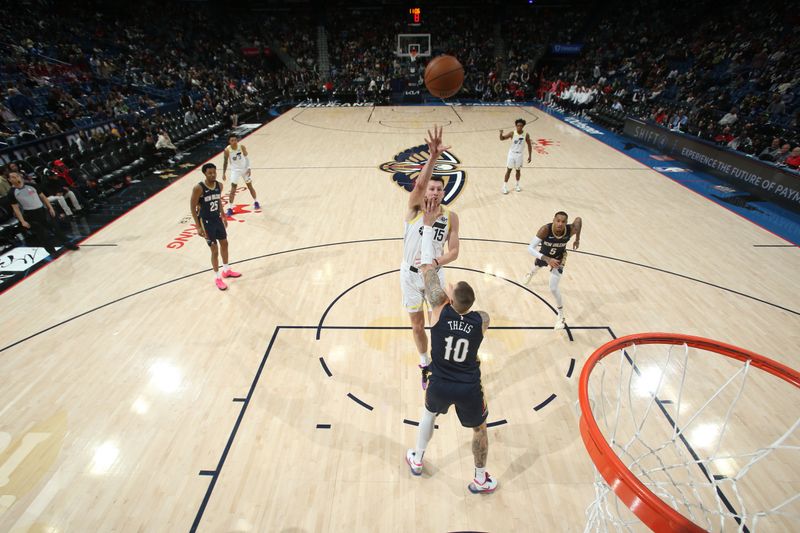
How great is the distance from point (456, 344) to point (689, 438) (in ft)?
9.46

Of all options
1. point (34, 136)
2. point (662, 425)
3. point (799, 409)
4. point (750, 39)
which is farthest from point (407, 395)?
point (750, 39)

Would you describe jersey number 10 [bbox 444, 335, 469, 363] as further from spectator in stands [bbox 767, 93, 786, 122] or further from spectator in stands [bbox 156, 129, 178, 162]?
spectator in stands [bbox 767, 93, 786, 122]

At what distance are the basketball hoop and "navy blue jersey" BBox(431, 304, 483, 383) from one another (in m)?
0.74

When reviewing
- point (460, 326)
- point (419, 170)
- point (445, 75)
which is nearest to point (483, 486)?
point (460, 326)

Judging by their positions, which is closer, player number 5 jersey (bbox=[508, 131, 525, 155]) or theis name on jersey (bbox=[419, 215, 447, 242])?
theis name on jersey (bbox=[419, 215, 447, 242])

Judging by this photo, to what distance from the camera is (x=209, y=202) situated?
584 centimetres

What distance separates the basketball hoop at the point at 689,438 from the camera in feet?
8.95

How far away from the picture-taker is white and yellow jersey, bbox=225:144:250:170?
29.3ft

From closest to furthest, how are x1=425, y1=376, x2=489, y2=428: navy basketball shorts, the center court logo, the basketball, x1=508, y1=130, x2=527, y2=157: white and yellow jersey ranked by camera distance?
x1=425, y1=376, x2=489, y2=428: navy basketball shorts < the basketball < x1=508, y1=130, x2=527, y2=157: white and yellow jersey < the center court logo

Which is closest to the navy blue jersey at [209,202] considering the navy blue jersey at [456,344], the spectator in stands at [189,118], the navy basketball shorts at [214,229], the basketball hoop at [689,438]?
the navy basketball shorts at [214,229]

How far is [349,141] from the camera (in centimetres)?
1558

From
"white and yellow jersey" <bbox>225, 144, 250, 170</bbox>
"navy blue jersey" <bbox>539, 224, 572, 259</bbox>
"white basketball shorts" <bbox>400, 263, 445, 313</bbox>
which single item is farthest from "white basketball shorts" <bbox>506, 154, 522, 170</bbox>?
"white basketball shorts" <bbox>400, 263, 445, 313</bbox>

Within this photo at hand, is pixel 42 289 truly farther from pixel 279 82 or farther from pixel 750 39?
pixel 750 39

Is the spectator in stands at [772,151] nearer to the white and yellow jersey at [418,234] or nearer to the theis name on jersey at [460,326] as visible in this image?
the white and yellow jersey at [418,234]
